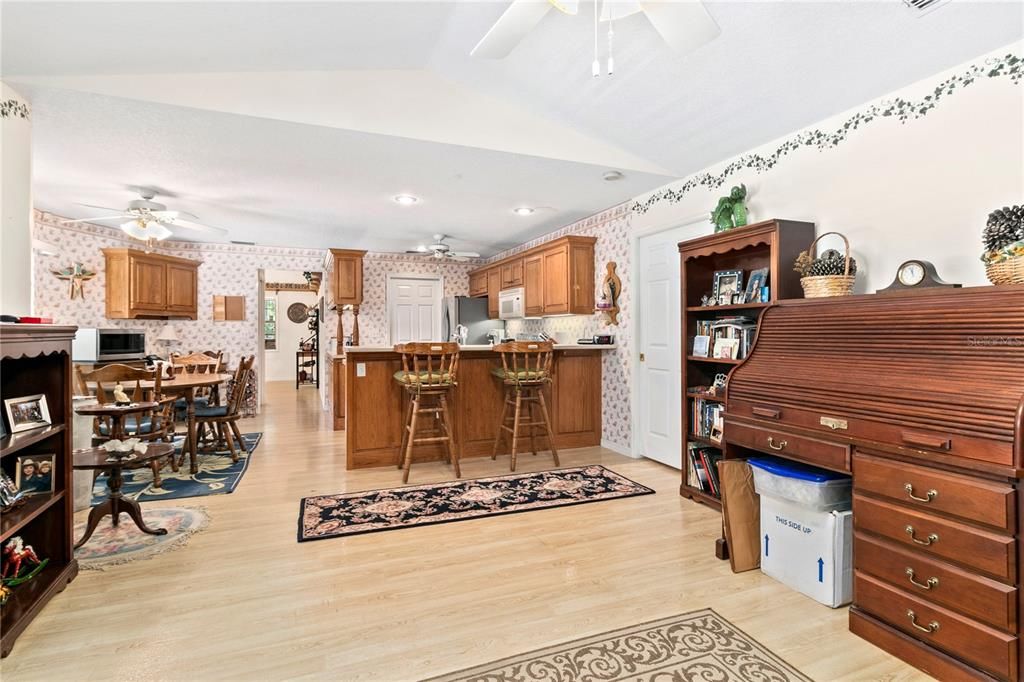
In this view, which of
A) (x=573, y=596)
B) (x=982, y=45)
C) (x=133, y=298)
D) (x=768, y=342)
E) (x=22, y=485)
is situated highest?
(x=982, y=45)

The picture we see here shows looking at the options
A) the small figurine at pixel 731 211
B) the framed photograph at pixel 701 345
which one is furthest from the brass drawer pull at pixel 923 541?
the small figurine at pixel 731 211

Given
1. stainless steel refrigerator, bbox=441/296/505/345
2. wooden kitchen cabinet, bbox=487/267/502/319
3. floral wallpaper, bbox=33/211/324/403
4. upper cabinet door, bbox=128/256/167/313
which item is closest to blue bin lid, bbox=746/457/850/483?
wooden kitchen cabinet, bbox=487/267/502/319

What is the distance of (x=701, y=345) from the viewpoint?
3.50 meters

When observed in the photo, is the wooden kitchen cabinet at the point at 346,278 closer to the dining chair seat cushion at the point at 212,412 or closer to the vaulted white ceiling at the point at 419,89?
the vaulted white ceiling at the point at 419,89

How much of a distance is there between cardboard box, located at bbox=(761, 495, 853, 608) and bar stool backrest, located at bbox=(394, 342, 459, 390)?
246 cm

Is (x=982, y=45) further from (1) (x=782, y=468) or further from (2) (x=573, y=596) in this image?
(2) (x=573, y=596)

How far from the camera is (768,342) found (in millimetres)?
2611

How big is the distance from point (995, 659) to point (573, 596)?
4.64ft

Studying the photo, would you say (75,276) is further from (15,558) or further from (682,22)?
(682,22)

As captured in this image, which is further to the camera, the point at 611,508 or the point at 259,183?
the point at 259,183

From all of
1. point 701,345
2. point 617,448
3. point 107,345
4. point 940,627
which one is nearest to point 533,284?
point 617,448

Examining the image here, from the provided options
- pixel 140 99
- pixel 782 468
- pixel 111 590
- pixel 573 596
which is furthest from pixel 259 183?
pixel 782 468

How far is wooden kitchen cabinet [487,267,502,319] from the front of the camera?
22.7 feet

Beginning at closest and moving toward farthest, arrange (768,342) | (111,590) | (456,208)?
(111,590) → (768,342) → (456,208)
